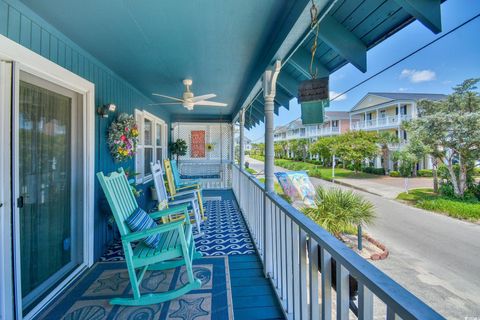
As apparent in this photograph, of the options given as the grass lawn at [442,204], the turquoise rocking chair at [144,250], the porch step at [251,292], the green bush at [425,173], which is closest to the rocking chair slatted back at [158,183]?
the turquoise rocking chair at [144,250]

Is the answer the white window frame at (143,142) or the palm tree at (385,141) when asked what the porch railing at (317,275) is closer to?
the palm tree at (385,141)

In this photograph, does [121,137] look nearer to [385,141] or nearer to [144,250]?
[144,250]

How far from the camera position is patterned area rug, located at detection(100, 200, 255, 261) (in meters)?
2.99

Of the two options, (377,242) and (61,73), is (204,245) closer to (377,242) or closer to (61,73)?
(377,242)

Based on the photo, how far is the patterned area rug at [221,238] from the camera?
9.80 ft

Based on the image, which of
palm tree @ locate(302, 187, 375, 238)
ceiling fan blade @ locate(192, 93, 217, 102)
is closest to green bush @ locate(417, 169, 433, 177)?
palm tree @ locate(302, 187, 375, 238)

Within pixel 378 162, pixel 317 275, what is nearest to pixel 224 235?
pixel 317 275

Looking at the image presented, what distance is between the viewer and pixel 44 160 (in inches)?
82.5

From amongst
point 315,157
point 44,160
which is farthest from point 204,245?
point 315,157

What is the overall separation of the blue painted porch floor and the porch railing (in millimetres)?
154

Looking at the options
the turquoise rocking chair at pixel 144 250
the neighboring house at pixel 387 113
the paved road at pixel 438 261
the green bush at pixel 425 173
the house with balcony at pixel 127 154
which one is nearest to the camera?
the paved road at pixel 438 261

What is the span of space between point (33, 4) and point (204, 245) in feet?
9.59

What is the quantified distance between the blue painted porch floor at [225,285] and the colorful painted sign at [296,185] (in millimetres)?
1938

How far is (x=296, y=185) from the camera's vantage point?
5426 millimetres
